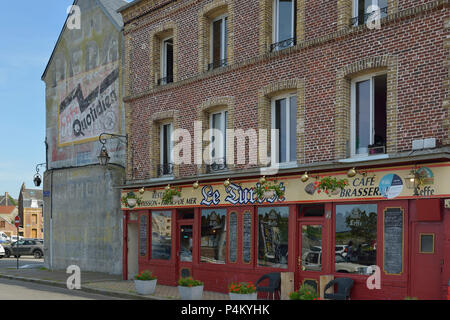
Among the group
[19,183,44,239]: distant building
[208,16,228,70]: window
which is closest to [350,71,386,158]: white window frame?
[208,16,228,70]: window

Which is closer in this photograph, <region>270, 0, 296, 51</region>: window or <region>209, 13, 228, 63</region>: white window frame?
<region>270, 0, 296, 51</region>: window

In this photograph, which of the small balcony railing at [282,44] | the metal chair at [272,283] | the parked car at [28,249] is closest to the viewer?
the metal chair at [272,283]

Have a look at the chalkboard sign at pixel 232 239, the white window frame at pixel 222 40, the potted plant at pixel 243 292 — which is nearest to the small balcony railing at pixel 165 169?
the chalkboard sign at pixel 232 239

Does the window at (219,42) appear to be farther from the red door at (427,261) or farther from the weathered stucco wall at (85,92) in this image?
the red door at (427,261)

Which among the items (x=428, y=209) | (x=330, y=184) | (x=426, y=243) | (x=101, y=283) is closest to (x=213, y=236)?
(x=101, y=283)

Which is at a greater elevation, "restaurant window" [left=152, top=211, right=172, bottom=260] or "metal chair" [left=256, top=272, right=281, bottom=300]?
"restaurant window" [left=152, top=211, right=172, bottom=260]

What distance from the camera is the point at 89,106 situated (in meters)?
21.7

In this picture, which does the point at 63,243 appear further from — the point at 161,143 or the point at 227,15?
the point at 227,15

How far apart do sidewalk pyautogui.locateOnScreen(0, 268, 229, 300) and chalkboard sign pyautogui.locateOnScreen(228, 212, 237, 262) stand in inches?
43.2

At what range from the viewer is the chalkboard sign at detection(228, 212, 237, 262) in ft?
48.8

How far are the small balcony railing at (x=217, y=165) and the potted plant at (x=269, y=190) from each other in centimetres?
181

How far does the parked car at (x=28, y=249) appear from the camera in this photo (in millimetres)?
36469

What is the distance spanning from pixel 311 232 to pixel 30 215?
7686cm

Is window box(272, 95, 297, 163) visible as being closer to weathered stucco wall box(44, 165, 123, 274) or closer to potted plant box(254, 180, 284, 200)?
potted plant box(254, 180, 284, 200)
